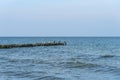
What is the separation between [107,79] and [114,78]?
84 centimetres

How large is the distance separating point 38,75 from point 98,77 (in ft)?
18.3

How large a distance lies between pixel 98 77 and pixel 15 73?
27.1ft

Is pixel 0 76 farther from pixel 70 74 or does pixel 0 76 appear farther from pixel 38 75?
pixel 70 74

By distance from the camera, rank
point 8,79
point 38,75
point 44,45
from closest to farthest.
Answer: point 8,79
point 38,75
point 44,45

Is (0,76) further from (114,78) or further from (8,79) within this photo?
(114,78)

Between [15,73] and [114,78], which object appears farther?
[15,73]

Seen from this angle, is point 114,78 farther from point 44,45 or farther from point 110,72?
point 44,45

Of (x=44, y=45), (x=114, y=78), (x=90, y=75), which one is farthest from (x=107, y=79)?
(x=44, y=45)

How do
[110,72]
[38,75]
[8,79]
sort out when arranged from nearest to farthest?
[8,79] < [38,75] < [110,72]

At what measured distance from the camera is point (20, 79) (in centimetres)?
2938

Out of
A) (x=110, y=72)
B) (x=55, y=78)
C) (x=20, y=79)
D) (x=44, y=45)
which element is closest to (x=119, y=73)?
(x=110, y=72)

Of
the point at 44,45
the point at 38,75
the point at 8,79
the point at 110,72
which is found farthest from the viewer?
the point at 44,45

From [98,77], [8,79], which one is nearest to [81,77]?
[98,77]

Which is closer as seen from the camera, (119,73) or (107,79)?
(107,79)
